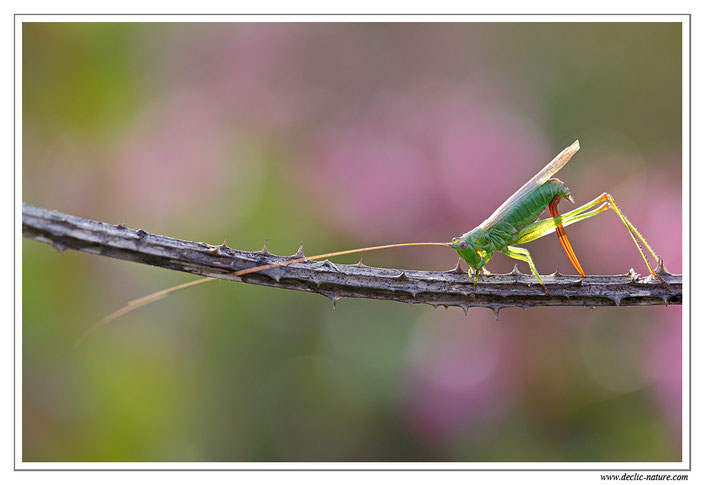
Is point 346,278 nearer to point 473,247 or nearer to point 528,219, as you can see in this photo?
point 473,247

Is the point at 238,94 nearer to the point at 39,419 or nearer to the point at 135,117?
the point at 135,117

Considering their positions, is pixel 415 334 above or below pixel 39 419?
above

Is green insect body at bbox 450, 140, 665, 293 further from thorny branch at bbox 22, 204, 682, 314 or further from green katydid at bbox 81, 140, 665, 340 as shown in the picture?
thorny branch at bbox 22, 204, 682, 314

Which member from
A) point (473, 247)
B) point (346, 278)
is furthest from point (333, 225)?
point (346, 278)

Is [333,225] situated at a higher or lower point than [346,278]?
higher

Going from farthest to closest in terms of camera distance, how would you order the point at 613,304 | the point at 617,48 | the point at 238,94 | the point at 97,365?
the point at 617,48
the point at 238,94
the point at 97,365
the point at 613,304
